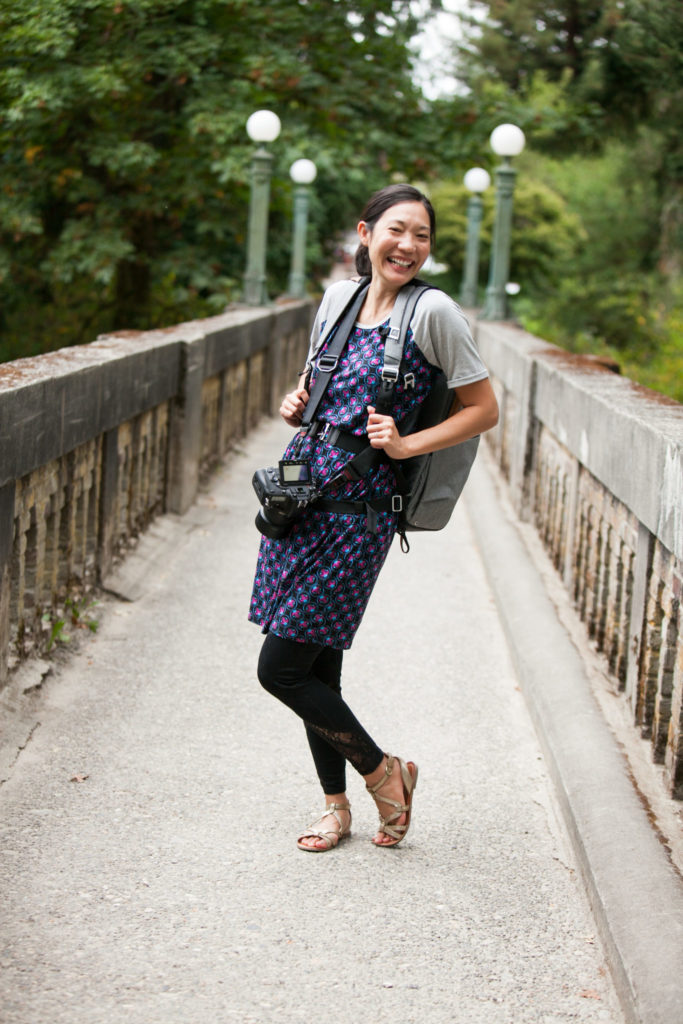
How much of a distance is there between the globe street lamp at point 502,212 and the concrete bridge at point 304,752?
7.51 m

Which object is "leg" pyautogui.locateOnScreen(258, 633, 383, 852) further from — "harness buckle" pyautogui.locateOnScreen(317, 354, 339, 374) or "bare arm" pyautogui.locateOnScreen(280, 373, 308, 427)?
"harness buckle" pyautogui.locateOnScreen(317, 354, 339, 374)

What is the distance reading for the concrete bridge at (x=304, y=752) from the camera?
305cm

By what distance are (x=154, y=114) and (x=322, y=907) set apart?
1188 centimetres

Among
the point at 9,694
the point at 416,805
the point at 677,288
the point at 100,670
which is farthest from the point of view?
the point at 677,288

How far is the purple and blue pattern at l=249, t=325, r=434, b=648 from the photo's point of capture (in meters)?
3.48

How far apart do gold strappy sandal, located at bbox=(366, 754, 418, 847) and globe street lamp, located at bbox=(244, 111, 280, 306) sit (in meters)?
10.8

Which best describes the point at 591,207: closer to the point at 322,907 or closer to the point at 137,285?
the point at 137,285

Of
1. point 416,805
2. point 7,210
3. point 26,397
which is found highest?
point 7,210

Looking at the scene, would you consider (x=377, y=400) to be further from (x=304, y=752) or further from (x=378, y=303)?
(x=304, y=752)

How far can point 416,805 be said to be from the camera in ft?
14.0

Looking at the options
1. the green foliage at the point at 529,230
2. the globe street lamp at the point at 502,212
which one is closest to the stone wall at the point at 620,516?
the globe street lamp at the point at 502,212

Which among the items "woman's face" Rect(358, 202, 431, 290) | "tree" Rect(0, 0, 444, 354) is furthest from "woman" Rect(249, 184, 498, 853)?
"tree" Rect(0, 0, 444, 354)

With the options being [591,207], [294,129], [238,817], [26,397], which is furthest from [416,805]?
[591,207]

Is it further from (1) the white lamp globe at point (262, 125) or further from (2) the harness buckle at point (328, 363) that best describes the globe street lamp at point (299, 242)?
(2) the harness buckle at point (328, 363)
